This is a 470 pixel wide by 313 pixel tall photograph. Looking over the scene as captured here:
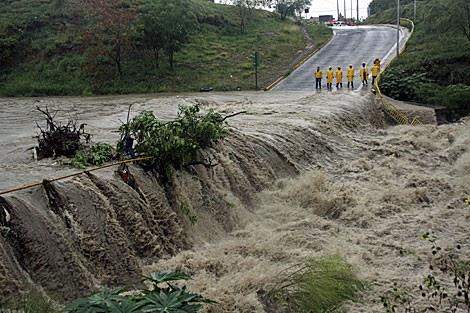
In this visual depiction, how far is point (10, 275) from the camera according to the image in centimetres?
648

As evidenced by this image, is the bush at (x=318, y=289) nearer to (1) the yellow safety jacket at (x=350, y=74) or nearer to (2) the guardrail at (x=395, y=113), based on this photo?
(2) the guardrail at (x=395, y=113)

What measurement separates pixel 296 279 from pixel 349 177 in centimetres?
679

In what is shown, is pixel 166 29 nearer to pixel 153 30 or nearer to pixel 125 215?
pixel 153 30

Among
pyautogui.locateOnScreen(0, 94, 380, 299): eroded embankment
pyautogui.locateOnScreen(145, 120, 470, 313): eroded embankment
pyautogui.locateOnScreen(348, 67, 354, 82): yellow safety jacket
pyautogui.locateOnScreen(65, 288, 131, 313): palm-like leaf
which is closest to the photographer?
pyautogui.locateOnScreen(65, 288, 131, 313): palm-like leaf

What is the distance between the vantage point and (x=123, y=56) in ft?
107

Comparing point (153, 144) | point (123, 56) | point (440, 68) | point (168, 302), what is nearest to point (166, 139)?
point (153, 144)

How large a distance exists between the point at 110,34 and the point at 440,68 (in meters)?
17.3

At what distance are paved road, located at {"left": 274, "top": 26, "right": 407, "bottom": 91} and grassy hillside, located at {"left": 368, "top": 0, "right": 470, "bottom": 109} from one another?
242 centimetres

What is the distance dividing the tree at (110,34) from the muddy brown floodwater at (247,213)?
14.8 m

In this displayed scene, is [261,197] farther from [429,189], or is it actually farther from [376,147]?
[376,147]

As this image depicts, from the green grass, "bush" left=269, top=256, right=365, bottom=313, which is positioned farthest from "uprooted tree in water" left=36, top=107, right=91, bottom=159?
"bush" left=269, top=256, right=365, bottom=313

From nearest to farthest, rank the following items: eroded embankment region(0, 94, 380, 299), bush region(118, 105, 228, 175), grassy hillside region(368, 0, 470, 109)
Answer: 1. eroded embankment region(0, 94, 380, 299)
2. bush region(118, 105, 228, 175)
3. grassy hillside region(368, 0, 470, 109)

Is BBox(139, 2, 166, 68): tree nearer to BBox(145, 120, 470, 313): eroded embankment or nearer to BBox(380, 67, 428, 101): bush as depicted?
BBox(380, 67, 428, 101): bush

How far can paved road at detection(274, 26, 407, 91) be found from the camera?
1113 inches
